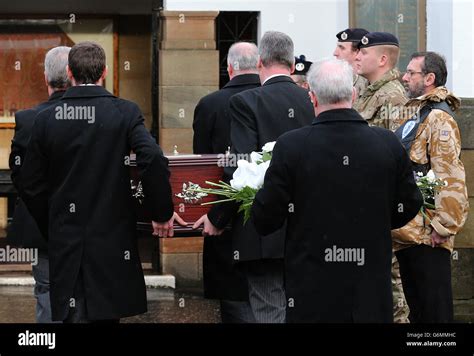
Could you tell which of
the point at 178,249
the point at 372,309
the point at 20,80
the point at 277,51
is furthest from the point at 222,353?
the point at 20,80

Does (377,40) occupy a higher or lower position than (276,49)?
higher

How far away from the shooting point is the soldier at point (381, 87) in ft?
27.7

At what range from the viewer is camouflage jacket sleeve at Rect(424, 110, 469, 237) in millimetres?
7748

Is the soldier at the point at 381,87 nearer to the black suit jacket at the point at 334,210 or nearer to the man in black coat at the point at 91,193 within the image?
the man in black coat at the point at 91,193

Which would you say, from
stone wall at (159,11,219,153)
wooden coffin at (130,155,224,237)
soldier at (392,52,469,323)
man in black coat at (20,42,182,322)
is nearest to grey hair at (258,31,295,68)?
wooden coffin at (130,155,224,237)

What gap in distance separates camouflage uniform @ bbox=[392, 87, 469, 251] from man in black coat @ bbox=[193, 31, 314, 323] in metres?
1.04

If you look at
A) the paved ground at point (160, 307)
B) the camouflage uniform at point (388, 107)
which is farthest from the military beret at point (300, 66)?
the paved ground at point (160, 307)

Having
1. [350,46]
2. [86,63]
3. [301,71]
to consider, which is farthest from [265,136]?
[301,71]

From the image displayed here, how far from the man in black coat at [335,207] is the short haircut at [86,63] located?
1.45 meters

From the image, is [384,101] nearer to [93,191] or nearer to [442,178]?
[442,178]

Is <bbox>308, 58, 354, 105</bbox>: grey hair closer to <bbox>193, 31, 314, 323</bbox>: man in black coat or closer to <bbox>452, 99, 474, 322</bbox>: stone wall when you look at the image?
<bbox>193, 31, 314, 323</bbox>: man in black coat

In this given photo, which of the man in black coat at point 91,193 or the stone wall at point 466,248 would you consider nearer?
the man in black coat at point 91,193

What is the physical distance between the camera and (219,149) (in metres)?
8.17

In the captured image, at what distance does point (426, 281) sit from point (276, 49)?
1814 mm
